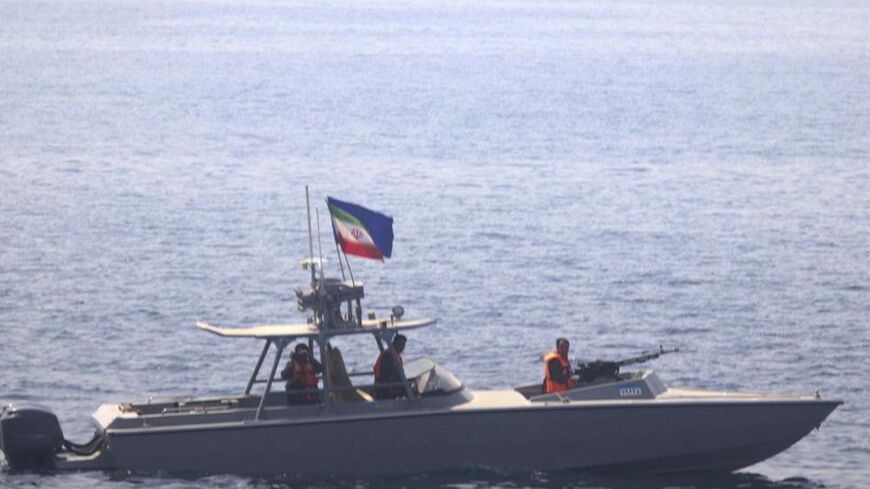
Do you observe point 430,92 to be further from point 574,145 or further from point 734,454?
point 734,454

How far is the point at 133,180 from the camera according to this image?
242 ft

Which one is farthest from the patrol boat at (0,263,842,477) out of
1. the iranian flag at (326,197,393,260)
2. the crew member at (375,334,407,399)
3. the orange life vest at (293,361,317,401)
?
the iranian flag at (326,197,393,260)

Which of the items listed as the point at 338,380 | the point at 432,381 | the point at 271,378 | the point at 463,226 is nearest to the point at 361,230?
the point at 338,380

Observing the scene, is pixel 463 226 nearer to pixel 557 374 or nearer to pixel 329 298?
pixel 557 374

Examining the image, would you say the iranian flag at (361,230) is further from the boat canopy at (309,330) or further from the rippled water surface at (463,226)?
the rippled water surface at (463,226)

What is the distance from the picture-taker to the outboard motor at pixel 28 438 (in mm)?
29750

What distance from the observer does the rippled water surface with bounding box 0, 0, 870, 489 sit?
39.2 meters

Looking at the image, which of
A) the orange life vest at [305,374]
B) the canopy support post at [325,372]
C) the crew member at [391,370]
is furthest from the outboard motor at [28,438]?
the crew member at [391,370]

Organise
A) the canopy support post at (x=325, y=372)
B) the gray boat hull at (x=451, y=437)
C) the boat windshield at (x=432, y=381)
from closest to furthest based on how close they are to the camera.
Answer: the gray boat hull at (x=451, y=437)
the canopy support post at (x=325, y=372)
the boat windshield at (x=432, y=381)

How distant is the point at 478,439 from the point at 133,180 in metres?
46.5

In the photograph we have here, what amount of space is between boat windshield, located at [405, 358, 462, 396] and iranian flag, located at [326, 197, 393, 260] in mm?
1793

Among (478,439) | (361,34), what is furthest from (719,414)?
(361,34)

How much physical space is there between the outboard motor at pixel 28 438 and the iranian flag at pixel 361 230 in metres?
5.21

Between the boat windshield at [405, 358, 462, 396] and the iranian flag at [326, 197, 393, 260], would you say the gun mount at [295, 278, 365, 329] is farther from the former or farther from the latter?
the boat windshield at [405, 358, 462, 396]
